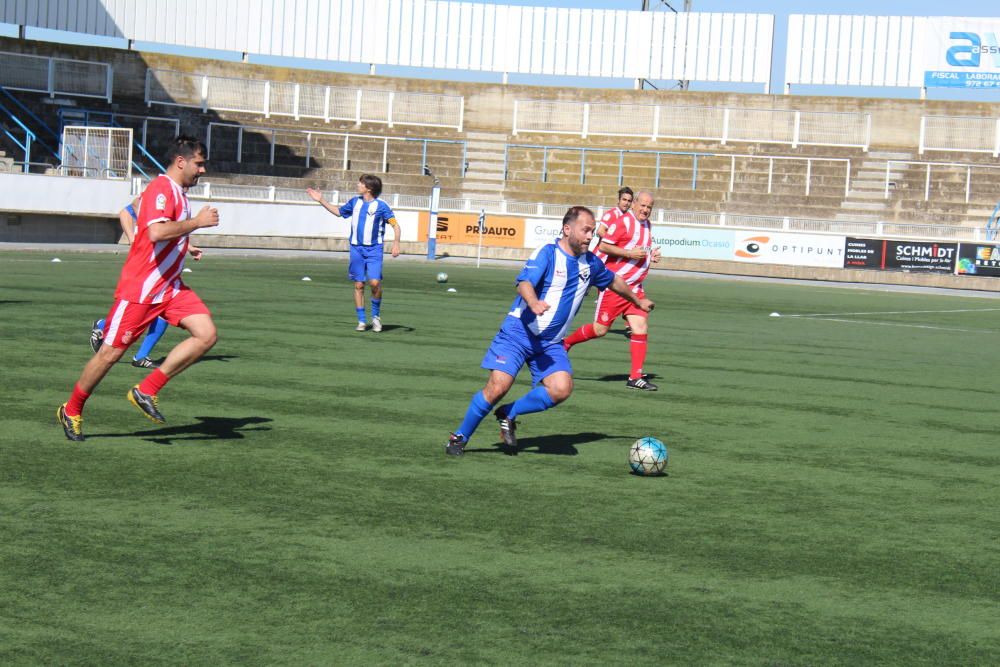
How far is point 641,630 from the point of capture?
17.1ft

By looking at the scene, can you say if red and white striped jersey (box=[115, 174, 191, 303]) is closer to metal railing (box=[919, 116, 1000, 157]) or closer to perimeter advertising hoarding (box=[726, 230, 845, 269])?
perimeter advertising hoarding (box=[726, 230, 845, 269])

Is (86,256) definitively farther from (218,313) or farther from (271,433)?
(271,433)

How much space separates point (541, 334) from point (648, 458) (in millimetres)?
1233

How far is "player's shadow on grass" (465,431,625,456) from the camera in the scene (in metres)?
9.24

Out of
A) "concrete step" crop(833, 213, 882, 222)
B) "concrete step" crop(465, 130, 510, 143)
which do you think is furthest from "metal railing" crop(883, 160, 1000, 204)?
"concrete step" crop(465, 130, 510, 143)

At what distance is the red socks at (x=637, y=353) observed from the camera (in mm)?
13180

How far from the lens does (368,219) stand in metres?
17.8

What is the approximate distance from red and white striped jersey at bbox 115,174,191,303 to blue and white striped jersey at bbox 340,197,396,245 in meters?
8.73

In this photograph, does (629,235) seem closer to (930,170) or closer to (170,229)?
(170,229)

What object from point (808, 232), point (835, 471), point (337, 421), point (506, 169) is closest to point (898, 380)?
point (835, 471)

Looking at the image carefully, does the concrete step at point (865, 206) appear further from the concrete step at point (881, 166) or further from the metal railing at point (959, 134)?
the metal railing at point (959, 134)

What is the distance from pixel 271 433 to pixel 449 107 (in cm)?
4703

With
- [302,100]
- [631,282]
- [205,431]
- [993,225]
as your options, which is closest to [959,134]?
[993,225]

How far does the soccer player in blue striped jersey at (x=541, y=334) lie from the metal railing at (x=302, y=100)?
44.5 meters
